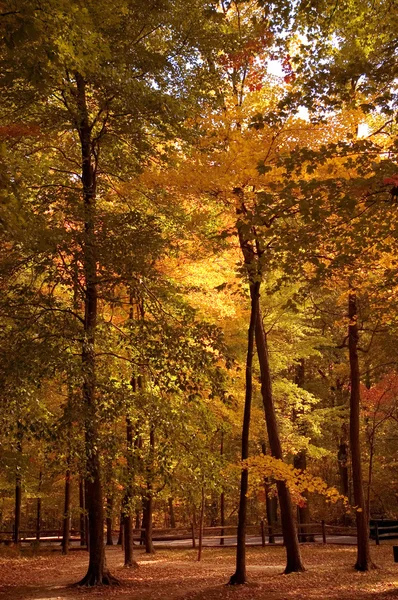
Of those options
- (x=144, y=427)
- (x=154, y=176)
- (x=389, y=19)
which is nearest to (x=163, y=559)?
(x=144, y=427)

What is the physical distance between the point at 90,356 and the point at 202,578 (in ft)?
20.4

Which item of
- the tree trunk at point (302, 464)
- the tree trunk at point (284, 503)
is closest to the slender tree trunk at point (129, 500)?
the tree trunk at point (284, 503)

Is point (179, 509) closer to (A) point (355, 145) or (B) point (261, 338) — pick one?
(B) point (261, 338)

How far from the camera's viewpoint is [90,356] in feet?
29.3

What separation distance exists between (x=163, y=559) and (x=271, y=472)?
824cm

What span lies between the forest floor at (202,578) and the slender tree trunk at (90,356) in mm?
666

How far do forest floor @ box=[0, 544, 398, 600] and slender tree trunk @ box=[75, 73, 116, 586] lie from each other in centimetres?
67

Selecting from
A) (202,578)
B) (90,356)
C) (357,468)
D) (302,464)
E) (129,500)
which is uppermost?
(90,356)

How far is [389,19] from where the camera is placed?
255 inches

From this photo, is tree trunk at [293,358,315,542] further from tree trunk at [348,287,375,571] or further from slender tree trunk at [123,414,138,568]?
slender tree trunk at [123,414,138,568]

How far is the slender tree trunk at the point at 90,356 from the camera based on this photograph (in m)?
8.55

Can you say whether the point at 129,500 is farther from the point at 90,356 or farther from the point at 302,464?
the point at 302,464

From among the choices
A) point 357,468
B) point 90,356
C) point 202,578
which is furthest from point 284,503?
point 90,356

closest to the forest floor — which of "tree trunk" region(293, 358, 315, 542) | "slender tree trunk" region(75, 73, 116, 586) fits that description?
"slender tree trunk" region(75, 73, 116, 586)
